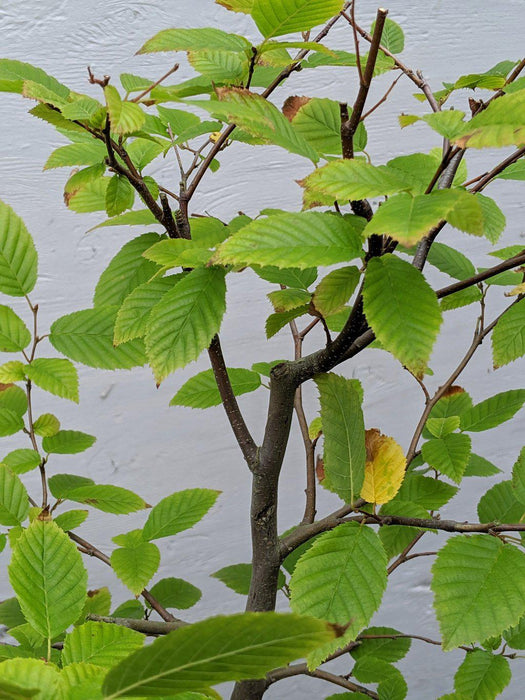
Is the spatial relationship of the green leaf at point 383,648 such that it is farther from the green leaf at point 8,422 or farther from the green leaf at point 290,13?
the green leaf at point 290,13

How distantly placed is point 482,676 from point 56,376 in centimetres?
40

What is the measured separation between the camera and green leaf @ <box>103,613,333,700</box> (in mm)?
137

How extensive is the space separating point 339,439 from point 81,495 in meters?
0.21

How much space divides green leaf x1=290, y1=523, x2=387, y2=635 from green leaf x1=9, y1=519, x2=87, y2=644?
105 millimetres

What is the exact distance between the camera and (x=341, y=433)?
1.26ft

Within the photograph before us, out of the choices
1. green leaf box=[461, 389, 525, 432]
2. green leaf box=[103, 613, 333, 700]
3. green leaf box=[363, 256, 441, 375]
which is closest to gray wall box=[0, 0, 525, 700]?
green leaf box=[461, 389, 525, 432]

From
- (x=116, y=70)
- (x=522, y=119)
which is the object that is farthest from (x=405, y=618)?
(x=522, y=119)

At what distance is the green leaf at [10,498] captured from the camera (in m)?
0.47

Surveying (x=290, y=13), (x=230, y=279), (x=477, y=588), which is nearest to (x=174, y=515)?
(x=477, y=588)

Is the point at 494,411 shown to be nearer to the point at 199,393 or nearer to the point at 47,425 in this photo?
the point at 199,393

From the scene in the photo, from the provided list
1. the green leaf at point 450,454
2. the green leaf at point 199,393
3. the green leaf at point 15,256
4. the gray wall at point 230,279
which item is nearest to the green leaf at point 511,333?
the green leaf at point 450,454

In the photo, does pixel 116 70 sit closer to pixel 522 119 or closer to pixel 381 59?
pixel 381 59

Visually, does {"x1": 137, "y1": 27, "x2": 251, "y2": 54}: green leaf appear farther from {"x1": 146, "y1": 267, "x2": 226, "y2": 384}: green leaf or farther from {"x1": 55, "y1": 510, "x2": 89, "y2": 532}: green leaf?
{"x1": 55, "y1": 510, "x2": 89, "y2": 532}: green leaf

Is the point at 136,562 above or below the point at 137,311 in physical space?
below
